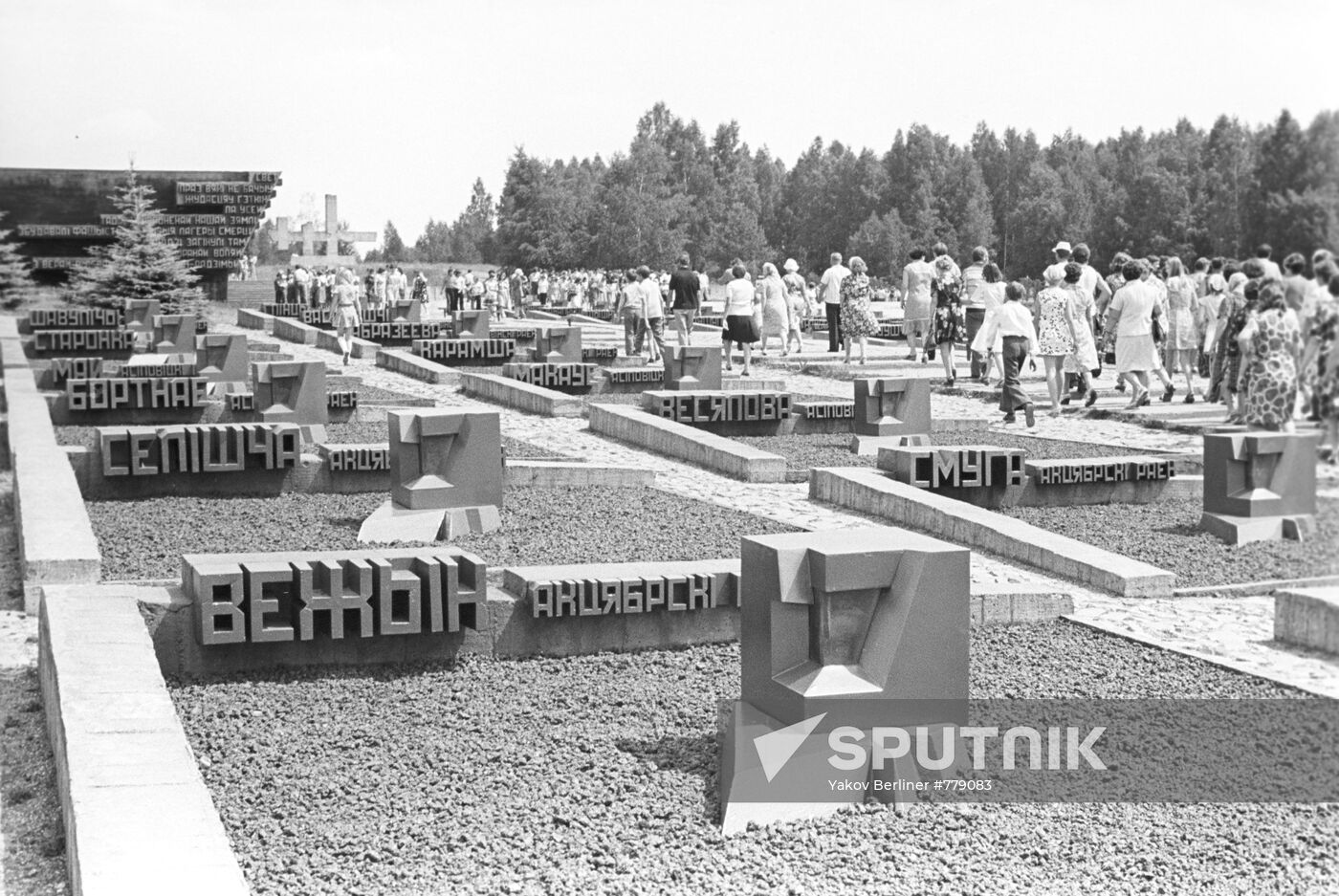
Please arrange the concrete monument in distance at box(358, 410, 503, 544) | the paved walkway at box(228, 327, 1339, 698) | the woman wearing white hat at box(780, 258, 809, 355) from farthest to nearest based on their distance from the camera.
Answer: the woman wearing white hat at box(780, 258, 809, 355) → the concrete monument in distance at box(358, 410, 503, 544) → the paved walkway at box(228, 327, 1339, 698)

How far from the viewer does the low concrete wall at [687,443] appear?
13.0 metres

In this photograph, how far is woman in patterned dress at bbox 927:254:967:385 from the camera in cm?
2039

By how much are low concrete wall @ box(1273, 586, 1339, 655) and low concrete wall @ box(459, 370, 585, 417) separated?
16565 mm

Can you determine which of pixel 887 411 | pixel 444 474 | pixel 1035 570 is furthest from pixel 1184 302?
pixel 887 411

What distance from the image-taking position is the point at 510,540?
33.1 ft

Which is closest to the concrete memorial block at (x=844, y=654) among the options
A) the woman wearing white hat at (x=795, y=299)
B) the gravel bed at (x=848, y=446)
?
the gravel bed at (x=848, y=446)

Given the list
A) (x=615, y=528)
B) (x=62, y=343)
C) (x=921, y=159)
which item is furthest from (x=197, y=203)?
(x=921, y=159)

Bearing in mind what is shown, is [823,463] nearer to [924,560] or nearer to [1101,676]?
[1101,676]

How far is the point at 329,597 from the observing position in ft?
22.7

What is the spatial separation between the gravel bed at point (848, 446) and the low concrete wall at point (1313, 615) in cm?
1114

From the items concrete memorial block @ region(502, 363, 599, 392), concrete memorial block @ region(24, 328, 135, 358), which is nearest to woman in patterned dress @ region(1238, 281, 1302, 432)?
concrete memorial block @ region(502, 363, 599, 392)

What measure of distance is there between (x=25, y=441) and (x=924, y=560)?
10.4 meters

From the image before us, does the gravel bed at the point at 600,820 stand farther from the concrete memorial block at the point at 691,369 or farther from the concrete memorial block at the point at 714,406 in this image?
the concrete memorial block at the point at 691,369

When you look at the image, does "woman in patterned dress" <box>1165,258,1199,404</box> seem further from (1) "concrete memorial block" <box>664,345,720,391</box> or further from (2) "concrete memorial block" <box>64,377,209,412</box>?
(2) "concrete memorial block" <box>64,377,209,412</box>
